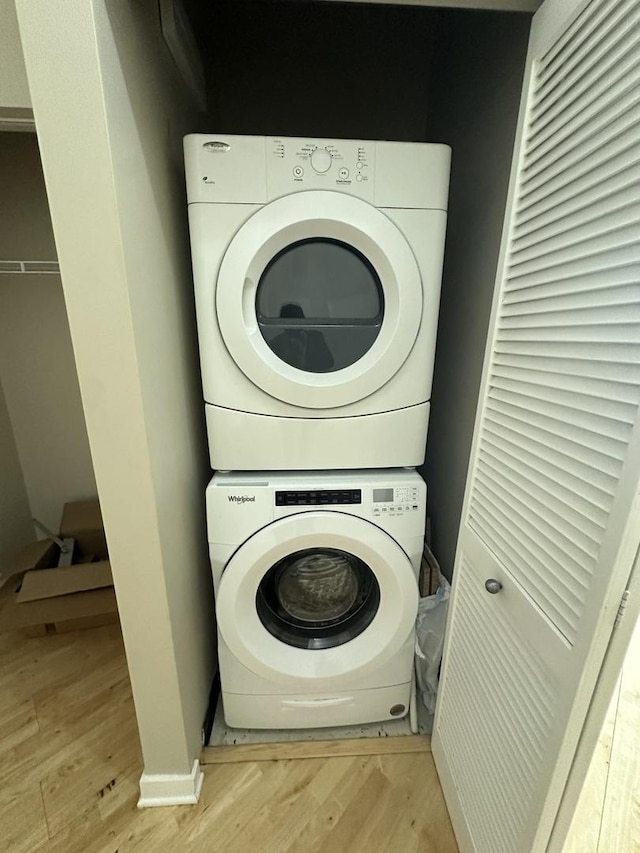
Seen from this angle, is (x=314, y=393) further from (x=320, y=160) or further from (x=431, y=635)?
(x=431, y=635)

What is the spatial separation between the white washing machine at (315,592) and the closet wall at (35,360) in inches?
47.7

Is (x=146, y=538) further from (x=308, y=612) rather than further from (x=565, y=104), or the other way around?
(x=565, y=104)

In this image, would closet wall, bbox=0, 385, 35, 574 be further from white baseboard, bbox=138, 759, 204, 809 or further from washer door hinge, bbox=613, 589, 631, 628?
washer door hinge, bbox=613, 589, 631, 628

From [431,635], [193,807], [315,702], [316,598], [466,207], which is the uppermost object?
[466,207]

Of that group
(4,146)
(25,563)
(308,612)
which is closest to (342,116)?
(4,146)

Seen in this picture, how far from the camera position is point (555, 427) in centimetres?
71

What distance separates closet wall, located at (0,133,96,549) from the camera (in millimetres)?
1688


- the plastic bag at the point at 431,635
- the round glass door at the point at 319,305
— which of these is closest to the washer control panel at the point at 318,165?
the round glass door at the point at 319,305

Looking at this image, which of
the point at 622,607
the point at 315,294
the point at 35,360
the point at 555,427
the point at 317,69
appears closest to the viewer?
the point at 622,607

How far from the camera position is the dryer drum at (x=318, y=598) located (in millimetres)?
1282

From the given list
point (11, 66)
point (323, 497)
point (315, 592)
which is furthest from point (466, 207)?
point (315, 592)

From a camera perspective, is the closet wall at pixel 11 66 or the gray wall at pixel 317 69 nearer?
the closet wall at pixel 11 66

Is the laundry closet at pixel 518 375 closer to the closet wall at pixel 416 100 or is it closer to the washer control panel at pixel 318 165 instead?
the closet wall at pixel 416 100

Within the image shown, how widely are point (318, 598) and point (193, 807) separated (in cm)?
63
